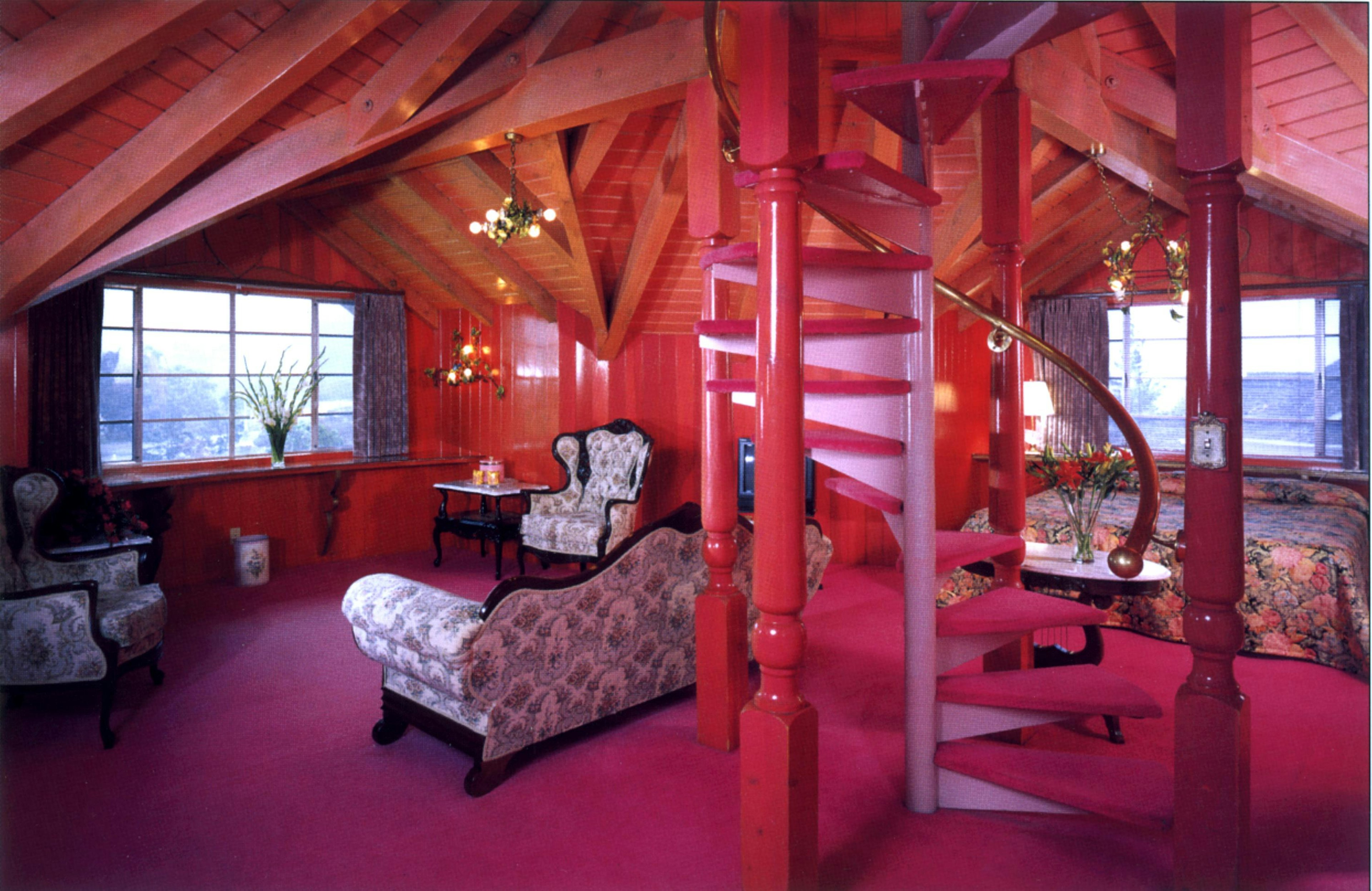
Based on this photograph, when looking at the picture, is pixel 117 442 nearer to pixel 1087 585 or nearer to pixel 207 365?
pixel 207 365

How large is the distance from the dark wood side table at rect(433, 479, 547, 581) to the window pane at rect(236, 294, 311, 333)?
1828 millimetres

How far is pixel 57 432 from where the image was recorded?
4773 mm

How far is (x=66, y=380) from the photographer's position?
15.8 ft

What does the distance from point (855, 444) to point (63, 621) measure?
306 cm

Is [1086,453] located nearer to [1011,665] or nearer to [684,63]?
[1011,665]

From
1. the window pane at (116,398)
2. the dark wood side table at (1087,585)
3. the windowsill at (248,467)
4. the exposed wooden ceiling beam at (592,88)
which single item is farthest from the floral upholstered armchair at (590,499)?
the window pane at (116,398)

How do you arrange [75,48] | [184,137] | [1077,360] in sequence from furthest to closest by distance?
[1077,360]
[184,137]
[75,48]

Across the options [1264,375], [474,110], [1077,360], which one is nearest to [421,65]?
[474,110]

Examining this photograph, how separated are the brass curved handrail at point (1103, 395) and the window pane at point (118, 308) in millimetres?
5285

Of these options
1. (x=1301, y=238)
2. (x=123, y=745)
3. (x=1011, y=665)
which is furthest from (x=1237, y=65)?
(x=1301, y=238)

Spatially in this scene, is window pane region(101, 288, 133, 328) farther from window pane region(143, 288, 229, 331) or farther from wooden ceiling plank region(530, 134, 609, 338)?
wooden ceiling plank region(530, 134, 609, 338)

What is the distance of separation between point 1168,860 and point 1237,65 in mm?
2092

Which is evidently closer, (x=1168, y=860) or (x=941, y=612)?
(x=1168, y=860)

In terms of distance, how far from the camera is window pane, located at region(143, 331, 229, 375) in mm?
5758
